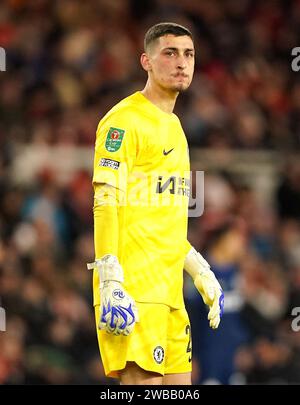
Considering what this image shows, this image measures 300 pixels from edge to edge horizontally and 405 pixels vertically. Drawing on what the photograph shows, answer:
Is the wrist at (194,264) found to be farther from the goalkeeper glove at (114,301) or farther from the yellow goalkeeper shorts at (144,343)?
the goalkeeper glove at (114,301)

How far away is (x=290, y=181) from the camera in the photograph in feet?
37.7

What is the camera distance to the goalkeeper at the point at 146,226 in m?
5.23

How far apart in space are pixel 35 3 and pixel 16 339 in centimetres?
479

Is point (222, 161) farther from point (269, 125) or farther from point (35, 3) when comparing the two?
point (35, 3)

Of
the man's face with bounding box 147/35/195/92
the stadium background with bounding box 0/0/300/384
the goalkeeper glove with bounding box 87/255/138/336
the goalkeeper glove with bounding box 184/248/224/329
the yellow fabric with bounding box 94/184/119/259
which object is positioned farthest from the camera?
the stadium background with bounding box 0/0/300/384

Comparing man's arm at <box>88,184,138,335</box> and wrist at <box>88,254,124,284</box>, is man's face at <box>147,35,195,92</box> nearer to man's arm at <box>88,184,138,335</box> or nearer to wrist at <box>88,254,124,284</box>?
man's arm at <box>88,184,138,335</box>

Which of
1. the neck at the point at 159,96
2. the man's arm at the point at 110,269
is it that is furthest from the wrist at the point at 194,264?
the neck at the point at 159,96

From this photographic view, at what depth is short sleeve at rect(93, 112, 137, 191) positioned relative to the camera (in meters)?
5.26

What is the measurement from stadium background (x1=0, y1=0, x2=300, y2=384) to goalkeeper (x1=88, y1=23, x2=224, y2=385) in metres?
3.00

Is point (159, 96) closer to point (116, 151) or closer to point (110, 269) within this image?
point (116, 151)

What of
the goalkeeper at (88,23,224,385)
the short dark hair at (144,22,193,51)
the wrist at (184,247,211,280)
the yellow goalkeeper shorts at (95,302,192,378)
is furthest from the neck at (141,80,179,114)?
the yellow goalkeeper shorts at (95,302,192,378)

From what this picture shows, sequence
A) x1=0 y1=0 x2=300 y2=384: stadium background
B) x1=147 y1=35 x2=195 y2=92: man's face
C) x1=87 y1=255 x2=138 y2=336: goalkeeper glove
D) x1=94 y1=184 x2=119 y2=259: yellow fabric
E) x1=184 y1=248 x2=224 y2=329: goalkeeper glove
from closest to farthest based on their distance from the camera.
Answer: x1=87 y1=255 x2=138 y2=336: goalkeeper glove < x1=94 y1=184 x2=119 y2=259: yellow fabric < x1=147 y1=35 x2=195 y2=92: man's face < x1=184 y1=248 x2=224 y2=329: goalkeeper glove < x1=0 y1=0 x2=300 y2=384: stadium background

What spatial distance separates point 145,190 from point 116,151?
0.80ft
